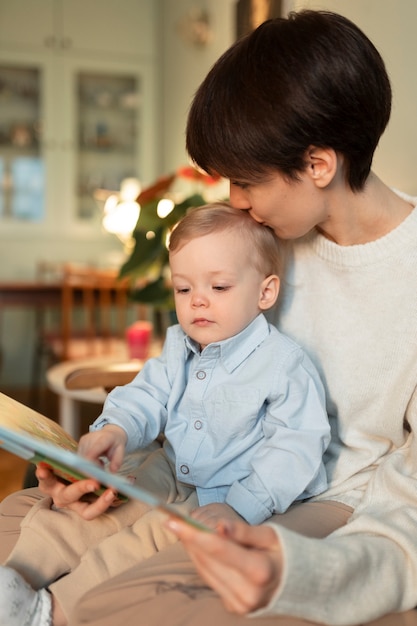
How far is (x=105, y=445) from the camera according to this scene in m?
1.04

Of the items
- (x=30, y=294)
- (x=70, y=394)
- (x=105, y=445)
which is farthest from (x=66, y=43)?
(x=105, y=445)

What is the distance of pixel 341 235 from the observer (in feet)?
3.80

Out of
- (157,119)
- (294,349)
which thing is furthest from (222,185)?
(294,349)

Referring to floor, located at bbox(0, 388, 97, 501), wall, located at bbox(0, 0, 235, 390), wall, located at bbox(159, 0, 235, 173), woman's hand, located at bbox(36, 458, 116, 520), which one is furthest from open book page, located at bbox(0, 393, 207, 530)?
wall, located at bbox(0, 0, 235, 390)

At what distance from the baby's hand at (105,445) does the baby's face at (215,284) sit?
0.70 ft

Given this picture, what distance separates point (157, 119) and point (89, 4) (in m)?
0.86

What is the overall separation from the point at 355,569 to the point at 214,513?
23 centimetres

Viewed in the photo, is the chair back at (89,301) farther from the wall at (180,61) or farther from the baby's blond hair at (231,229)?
the baby's blond hair at (231,229)

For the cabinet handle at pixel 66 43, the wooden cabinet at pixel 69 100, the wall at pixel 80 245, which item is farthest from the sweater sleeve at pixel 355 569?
the cabinet handle at pixel 66 43

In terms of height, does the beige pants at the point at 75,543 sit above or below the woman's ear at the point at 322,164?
below

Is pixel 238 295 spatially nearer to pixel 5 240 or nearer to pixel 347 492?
pixel 347 492

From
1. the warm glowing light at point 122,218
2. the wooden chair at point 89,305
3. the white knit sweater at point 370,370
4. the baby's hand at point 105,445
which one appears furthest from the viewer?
the wooden chair at point 89,305

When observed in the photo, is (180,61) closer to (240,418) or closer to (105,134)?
(105,134)

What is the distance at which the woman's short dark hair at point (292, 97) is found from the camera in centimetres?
97
